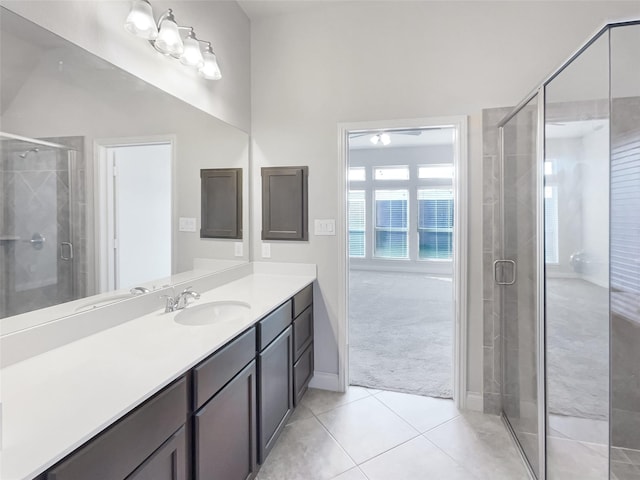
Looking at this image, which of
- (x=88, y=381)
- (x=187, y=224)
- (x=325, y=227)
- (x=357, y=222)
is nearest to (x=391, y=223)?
(x=357, y=222)

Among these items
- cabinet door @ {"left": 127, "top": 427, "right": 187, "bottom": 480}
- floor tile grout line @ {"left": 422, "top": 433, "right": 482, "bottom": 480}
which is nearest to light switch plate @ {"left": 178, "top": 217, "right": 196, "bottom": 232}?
cabinet door @ {"left": 127, "top": 427, "right": 187, "bottom": 480}

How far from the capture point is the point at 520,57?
2219 mm

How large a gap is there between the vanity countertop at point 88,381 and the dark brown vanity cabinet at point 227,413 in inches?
3.7

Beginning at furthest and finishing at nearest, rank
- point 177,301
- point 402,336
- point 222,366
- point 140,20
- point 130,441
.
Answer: point 402,336 → point 177,301 → point 140,20 → point 222,366 → point 130,441

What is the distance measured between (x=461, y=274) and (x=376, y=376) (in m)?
1.13

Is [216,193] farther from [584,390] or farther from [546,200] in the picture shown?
[584,390]

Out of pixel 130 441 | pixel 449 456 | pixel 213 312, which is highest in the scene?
pixel 213 312

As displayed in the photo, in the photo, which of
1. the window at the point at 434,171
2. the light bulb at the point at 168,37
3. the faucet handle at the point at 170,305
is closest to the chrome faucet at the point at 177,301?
the faucet handle at the point at 170,305

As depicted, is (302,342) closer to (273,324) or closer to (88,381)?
(273,324)

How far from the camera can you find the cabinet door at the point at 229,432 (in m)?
1.21

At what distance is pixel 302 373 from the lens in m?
2.32

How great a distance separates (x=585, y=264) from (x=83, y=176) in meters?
2.16

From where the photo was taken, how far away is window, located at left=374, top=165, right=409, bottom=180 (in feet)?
23.8

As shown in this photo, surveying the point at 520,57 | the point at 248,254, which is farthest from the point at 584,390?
the point at 248,254
